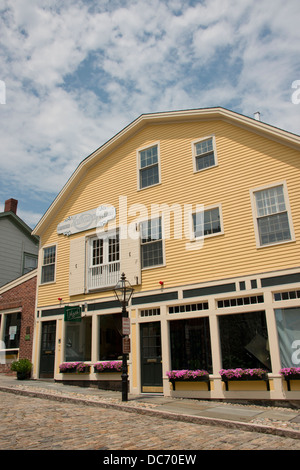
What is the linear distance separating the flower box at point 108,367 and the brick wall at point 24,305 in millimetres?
4630

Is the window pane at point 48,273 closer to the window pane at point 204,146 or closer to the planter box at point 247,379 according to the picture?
the window pane at point 204,146

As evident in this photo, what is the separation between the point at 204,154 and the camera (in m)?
14.7

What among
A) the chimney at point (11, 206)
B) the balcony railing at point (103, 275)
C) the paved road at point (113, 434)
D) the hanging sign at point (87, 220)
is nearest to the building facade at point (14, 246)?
the chimney at point (11, 206)

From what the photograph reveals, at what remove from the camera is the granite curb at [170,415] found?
795 cm

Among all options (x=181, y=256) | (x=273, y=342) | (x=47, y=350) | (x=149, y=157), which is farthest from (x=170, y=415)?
(x=149, y=157)

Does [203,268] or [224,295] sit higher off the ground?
[203,268]

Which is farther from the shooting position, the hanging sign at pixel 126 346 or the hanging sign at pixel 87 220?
the hanging sign at pixel 87 220

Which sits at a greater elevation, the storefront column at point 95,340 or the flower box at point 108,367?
the storefront column at point 95,340

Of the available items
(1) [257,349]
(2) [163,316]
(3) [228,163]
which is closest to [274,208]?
(3) [228,163]

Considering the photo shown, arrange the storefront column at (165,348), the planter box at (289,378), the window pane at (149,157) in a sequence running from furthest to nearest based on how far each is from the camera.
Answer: the window pane at (149,157)
the storefront column at (165,348)
the planter box at (289,378)

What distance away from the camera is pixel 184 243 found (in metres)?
14.1

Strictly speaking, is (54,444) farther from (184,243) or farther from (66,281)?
(66,281)
